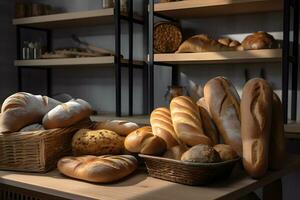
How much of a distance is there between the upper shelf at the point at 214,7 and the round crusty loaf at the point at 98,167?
1.43 metres

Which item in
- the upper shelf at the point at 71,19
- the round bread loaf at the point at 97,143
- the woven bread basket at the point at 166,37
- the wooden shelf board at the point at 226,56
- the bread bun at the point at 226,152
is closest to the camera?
the bread bun at the point at 226,152

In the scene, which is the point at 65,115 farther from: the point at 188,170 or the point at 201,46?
the point at 201,46

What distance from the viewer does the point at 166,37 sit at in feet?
8.04

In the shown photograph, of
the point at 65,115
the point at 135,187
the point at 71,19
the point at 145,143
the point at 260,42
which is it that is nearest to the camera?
the point at 135,187

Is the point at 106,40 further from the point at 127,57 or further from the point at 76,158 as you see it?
the point at 76,158

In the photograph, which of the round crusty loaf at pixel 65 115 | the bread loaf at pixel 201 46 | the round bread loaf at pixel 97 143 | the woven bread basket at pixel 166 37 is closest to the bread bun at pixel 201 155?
the round bread loaf at pixel 97 143

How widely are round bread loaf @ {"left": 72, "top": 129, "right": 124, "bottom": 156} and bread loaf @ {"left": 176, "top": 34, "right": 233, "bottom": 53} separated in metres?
1.28

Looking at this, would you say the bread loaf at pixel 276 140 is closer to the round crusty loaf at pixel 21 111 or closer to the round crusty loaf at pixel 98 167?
the round crusty loaf at pixel 98 167

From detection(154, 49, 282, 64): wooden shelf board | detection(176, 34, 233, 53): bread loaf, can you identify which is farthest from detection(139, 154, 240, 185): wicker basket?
detection(176, 34, 233, 53): bread loaf

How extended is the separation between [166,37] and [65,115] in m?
1.45

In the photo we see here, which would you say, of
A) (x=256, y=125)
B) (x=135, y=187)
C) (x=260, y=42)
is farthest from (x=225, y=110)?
(x=260, y=42)

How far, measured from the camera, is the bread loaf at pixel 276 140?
1071 millimetres

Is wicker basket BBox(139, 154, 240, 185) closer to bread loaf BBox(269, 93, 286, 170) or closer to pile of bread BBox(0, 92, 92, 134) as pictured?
bread loaf BBox(269, 93, 286, 170)

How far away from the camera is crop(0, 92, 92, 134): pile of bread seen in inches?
42.9
